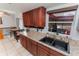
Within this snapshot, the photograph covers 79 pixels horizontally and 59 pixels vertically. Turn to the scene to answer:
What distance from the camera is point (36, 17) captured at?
2.19 metres

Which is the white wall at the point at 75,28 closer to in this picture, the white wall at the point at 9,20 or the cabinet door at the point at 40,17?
the cabinet door at the point at 40,17

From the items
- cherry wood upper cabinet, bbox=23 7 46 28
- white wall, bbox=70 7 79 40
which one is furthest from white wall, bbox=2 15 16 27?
white wall, bbox=70 7 79 40

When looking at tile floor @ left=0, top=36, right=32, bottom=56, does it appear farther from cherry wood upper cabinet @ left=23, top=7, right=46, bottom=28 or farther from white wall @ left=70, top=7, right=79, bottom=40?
white wall @ left=70, top=7, right=79, bottom=40

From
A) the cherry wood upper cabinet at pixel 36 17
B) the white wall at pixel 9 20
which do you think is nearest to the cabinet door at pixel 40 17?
the cherry wood upper cabinet at pixel 36 17

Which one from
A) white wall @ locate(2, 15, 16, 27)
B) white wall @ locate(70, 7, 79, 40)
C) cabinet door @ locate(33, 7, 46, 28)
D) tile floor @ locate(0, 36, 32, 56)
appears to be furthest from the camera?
tile floor @ locate(0, 36, 32, 56)

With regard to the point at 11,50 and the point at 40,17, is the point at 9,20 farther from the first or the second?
the point at 11,50

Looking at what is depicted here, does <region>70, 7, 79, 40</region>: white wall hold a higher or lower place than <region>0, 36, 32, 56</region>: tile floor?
higher

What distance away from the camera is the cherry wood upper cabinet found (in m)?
1.95

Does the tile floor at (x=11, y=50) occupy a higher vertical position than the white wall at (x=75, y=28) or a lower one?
lower

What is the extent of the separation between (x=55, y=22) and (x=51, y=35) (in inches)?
20.2

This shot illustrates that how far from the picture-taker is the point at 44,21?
1.96 meters

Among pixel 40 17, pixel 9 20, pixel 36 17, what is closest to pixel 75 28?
pixel 40 17

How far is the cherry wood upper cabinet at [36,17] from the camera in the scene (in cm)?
195

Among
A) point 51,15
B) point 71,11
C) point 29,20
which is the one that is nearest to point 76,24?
point 71,11
